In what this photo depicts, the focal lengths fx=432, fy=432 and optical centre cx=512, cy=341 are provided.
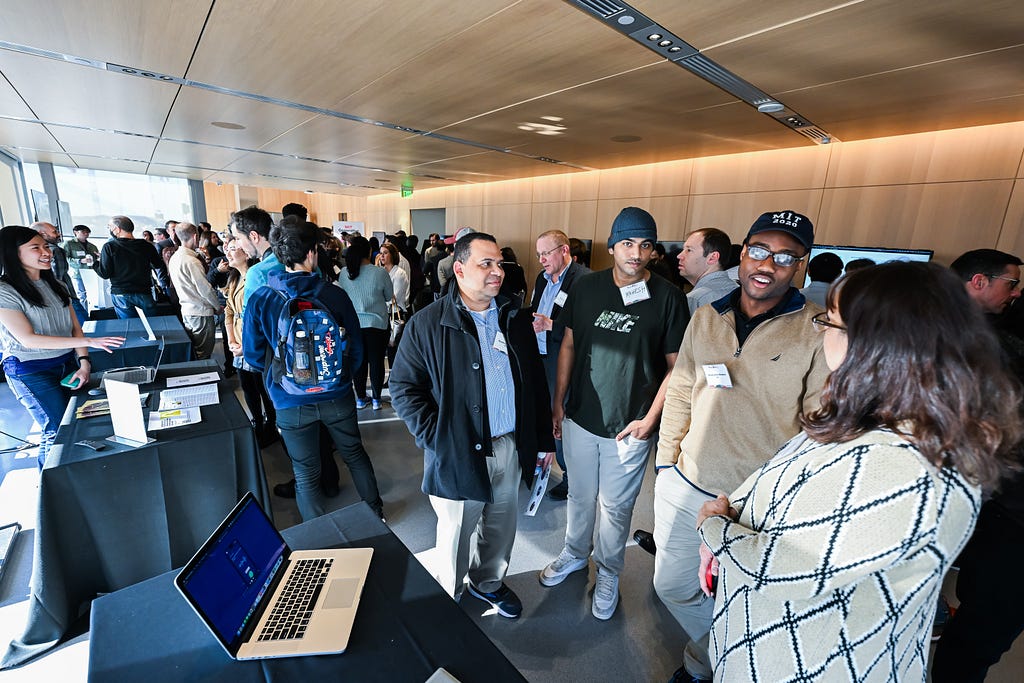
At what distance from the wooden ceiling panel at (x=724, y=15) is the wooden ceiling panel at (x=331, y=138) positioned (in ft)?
10.9

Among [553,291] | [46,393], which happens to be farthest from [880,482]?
[46,393]

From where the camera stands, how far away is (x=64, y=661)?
5.22ft

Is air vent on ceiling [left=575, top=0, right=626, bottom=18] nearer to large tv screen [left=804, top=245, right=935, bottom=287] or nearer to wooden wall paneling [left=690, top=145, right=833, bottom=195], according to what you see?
large tv screen [left=804, top=245, right=935, bottom=287]

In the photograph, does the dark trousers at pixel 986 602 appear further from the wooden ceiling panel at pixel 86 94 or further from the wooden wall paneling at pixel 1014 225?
the wooden ceiling panel at pixel 86 94

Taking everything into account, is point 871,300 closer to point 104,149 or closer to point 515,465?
point 515,465

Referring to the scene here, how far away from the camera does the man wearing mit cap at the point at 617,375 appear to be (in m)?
1.79

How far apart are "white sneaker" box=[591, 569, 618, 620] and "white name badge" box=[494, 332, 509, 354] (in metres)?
1.14

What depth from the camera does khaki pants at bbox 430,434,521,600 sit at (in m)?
1.70

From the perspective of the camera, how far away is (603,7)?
193 centimetres

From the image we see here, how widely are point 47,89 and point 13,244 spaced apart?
2.71 meters

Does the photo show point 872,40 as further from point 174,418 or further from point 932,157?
point 174,418

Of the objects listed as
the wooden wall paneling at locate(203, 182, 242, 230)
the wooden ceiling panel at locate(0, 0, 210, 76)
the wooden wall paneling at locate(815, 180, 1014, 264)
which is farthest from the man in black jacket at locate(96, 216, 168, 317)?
the wooden wall paneling at locate(203, 182, 242, 230)

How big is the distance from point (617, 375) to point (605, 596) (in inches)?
39.4

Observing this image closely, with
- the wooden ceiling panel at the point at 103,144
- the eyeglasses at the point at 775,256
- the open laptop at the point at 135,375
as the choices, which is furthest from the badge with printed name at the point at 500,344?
the wooden ceiling panel at the point at 103,144
